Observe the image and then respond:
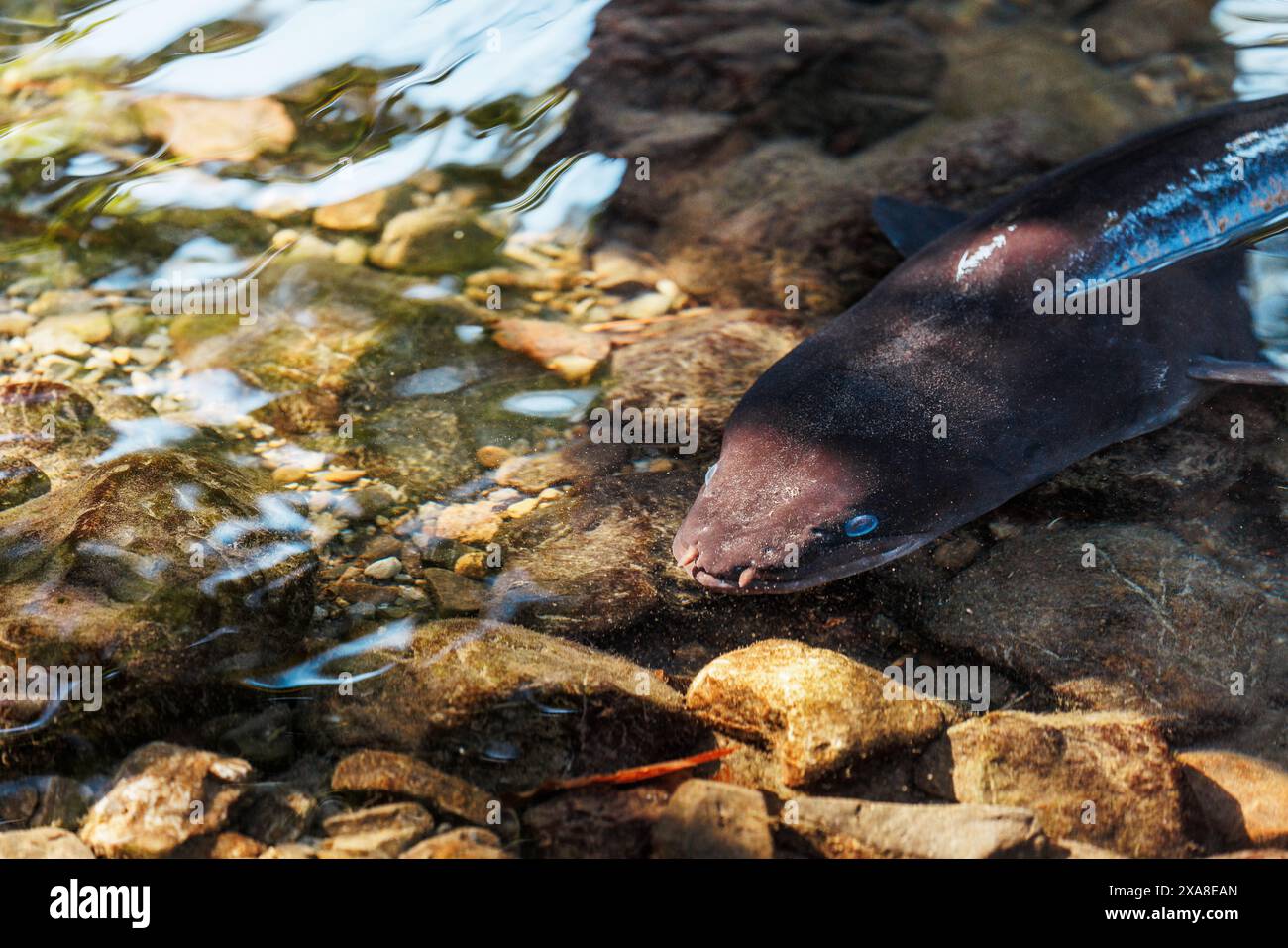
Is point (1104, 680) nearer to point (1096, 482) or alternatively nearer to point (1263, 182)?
point (1096, 482)

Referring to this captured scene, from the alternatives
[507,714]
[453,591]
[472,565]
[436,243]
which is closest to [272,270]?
[436,243]

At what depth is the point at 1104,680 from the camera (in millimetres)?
3332

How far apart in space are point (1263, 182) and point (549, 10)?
432cm

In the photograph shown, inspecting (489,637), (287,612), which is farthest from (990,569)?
(287,612)

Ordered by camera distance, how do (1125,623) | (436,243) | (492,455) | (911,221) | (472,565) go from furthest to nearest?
1. (436,243)
2. (911,221)
3. (492,455)
4. (472,565)
5. (1125,623)

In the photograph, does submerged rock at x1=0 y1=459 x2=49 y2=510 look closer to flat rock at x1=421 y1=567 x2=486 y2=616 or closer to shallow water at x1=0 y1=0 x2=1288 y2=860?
shallow water at x1=0 y1=0 x2=1288 y2=860

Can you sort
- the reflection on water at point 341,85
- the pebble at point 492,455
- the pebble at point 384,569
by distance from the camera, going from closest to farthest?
the pebble at point 384,569
the pebble at point 492,455
the reflection on water at point 341,85

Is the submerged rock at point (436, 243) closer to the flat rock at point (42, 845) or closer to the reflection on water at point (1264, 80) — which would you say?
the flat rock at point (42, 845)

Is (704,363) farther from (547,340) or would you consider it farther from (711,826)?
(711,826)

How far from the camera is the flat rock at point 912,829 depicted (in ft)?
8.93

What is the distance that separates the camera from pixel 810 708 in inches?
121

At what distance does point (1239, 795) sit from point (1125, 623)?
65 cm

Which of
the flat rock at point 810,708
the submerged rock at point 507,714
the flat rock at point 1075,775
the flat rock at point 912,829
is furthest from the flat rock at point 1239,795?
the submerged rock at point 507,714
